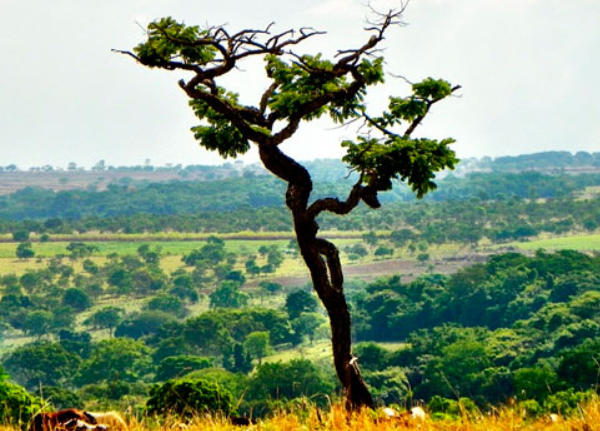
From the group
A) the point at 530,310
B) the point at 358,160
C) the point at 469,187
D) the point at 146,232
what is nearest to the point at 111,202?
the point at 146,232

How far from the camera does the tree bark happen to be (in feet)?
27.1

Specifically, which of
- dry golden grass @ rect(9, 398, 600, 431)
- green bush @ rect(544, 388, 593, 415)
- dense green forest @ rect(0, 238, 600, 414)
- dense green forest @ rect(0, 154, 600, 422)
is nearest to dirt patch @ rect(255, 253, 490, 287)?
dense green forest @ rect(0, 154, 600, 422)

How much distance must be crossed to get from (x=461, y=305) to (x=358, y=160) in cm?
7141

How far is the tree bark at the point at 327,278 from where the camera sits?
827cm

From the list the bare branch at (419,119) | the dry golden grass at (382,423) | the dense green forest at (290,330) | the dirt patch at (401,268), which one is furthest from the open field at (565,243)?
the dry golden grass at (382,423)

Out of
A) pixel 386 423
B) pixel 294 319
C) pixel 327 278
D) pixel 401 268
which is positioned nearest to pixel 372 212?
pixel 401 268

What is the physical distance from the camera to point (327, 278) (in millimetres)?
8312

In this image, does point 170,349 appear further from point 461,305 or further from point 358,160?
point 358,160

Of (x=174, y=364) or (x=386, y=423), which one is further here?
(x=174, y=364)

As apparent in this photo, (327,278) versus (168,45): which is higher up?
(168,45)

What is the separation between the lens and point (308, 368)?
182ft

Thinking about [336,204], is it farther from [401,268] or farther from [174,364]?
[401,268]

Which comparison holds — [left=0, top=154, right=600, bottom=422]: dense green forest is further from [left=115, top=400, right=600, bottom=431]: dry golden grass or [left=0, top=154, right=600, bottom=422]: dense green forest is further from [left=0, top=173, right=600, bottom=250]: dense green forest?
[left=115, top=400, right=600, bottom=431]: dry golden grass

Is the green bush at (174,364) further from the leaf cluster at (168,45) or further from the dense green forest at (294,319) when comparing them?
the leaf cluster at (168,45)
